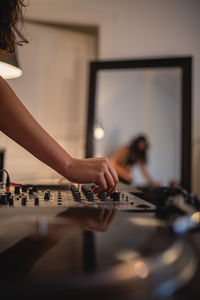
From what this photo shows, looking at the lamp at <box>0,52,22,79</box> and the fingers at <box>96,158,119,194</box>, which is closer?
the fingers at <box>96,158,119,194</box>

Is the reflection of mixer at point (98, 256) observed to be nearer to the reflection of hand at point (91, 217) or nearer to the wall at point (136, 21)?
the reflection of hand at point (91, 217)

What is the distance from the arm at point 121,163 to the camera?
2508mm

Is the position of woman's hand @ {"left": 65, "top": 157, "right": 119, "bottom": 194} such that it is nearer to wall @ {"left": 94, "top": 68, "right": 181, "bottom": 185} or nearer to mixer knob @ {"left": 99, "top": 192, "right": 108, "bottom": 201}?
mixer knob @ {"left": 99, "top": 192, "right": 108, "bottom": 201}

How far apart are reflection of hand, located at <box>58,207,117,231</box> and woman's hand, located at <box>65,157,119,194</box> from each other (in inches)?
3.3

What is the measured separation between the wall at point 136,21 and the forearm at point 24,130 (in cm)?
255

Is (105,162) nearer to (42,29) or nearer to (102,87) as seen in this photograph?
(102,87)

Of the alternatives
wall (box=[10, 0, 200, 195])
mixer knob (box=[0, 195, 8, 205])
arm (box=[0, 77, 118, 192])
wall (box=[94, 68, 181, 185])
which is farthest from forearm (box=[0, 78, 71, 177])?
wall (box=[10, 0, 200, 195])

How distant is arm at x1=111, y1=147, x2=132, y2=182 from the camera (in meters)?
2.51

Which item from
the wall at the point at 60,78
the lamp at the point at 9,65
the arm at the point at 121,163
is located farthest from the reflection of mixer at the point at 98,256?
the wall at the point at 60,78

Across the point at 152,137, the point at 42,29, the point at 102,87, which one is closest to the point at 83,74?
the point at 102,87

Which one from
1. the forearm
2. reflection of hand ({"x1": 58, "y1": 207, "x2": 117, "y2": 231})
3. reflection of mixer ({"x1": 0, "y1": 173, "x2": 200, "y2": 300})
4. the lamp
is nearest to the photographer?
reflection of mixer ({"x1": 0, "y1": 173, "x2": 200, "y2": 300})

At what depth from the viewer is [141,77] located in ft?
8.94

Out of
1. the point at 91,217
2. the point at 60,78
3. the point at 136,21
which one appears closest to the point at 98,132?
the point at 60,78

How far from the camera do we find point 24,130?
21.0 inches
